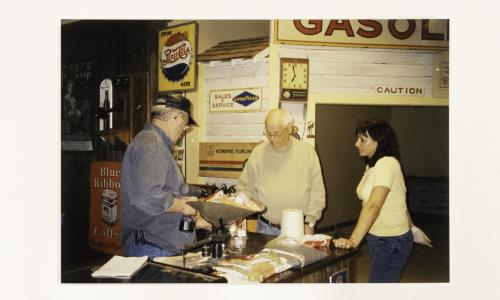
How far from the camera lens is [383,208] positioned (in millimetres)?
2146

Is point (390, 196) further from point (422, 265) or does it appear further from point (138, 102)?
point (422, 265)

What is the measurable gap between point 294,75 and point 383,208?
1437 millimetres

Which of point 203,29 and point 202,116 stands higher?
point 203,29

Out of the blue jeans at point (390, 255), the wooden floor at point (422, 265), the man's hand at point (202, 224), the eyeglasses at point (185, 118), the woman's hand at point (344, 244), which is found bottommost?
the wooden floor at point (422, 265)

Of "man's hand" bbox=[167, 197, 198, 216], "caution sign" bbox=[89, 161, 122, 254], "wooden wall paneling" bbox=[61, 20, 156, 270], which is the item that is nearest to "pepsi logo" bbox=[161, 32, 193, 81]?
"wooden wall paneling" bbox=[61, 20, 156, 270]

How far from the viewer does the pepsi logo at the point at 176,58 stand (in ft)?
10.3

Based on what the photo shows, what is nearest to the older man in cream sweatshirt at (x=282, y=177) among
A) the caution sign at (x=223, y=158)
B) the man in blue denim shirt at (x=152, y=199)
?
the caution sign at (x=223, y=158)

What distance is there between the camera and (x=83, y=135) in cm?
279

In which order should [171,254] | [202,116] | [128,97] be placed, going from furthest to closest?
1. [202,116]
2. [128,97]
3. [171,254]

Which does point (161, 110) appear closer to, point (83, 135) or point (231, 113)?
point (83, 135)

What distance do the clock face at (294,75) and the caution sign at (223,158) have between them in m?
0.56

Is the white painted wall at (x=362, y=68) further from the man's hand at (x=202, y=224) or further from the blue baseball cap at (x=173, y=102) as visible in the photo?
the man's hand at (x=202, y=224)
